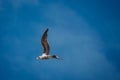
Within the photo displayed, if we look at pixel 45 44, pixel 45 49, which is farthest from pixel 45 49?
pixel 45 44

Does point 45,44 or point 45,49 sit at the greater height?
point 45,44

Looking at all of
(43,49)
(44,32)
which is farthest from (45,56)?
(44,32)

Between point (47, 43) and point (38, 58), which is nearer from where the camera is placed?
point (47, 43)

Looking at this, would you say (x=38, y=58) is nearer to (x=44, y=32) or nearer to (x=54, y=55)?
(x=54, y=55)

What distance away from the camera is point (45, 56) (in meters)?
30.2

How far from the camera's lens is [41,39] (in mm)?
29094

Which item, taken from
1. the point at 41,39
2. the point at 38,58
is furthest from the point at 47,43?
the point at 38,58

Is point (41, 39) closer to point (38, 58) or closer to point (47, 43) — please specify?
point (47, 43)

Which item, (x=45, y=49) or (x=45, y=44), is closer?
(x=45, y=44)

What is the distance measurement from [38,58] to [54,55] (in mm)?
2110

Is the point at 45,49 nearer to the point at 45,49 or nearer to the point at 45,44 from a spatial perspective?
the point at 45,49

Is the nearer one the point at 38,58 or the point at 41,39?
the point at 41,39

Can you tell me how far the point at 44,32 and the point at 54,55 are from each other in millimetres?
3024

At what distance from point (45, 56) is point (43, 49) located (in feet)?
2.63
